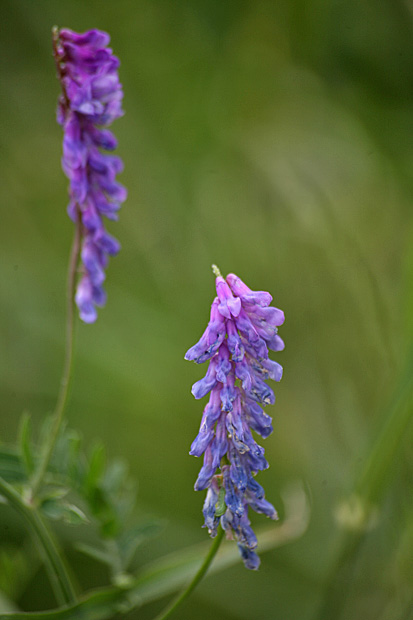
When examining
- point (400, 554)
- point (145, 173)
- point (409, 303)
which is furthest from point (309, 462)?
point (145, 173)

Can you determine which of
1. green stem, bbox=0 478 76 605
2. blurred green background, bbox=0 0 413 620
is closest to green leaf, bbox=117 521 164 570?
green stem, bbox=0 478 76 605

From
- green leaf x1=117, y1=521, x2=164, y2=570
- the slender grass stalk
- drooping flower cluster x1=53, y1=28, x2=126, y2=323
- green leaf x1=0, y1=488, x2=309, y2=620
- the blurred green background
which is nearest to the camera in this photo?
drooping flower cluster x1=53, y1=28, x2=126, y2=323

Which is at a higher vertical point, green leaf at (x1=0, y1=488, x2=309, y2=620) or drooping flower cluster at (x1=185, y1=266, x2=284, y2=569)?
drooping flower cluster at (x1=185, y1=266, x2=284, y2=569)

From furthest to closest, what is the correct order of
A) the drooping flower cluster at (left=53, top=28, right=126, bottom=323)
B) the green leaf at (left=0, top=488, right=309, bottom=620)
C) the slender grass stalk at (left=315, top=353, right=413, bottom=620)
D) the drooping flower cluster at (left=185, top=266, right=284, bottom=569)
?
the slender grass stalk at (left=315, top=353, right=413, bottom=620), the green leaf at (left=0, top=488, right=309, bottom=620), the drooping flower cluster at (left=53, top=28, right=126, bottom=323), the drooping flower cluster at (left=185, top=266, right=284, bottom=569)

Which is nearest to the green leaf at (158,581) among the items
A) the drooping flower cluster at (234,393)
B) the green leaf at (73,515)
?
the green leaf at (73,515)

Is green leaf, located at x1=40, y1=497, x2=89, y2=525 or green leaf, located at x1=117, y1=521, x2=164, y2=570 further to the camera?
green leaf, located at x1=117, y1=521, x2=164, y2=570

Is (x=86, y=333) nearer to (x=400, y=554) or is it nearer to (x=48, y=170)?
(x=48, y=170)

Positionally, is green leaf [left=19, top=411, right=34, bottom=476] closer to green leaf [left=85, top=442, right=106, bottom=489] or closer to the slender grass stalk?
green leaf [left=85, top=442, right=106, bottom=489]
